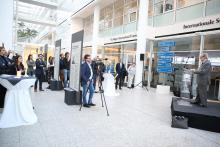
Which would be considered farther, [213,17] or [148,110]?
Result: [213,17]

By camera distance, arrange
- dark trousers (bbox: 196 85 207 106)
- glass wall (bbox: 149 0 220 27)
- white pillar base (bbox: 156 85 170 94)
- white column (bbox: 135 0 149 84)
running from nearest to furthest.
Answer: dark trousers (bbox: 196 85 207 106) < glass wall (bbox: 149 0 220 27) < white pillar base (bbox: 156 85 170 94) < white column (bbox: 135 0 149 84)

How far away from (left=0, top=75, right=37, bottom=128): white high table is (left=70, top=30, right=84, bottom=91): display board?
2143 millimetres

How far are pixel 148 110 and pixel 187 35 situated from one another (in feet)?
19.9

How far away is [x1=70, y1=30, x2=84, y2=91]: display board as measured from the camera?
6.37m

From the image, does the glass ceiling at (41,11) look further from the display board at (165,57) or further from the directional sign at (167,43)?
the display board at (165,57)

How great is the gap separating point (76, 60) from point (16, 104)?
2.74 meters

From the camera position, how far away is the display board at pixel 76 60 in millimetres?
6370

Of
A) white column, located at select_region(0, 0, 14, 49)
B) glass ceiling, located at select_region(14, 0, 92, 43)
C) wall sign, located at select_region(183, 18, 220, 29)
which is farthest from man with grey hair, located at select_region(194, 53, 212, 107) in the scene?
glass ceiling, located at select_region(14, 0, 92, 43)

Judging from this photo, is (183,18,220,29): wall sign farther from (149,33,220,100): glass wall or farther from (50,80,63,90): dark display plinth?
(50,80,63,90): dark display plinth

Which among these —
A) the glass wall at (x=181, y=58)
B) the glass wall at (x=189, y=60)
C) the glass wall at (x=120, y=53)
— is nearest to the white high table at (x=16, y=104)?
the glass wall at (x=189, y=60)

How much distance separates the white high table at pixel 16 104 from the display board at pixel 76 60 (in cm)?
214

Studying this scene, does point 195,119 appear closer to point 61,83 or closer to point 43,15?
point 61,83

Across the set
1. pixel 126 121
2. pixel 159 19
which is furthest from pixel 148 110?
pixel 159 19

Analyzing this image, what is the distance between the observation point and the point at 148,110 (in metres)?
6.40
